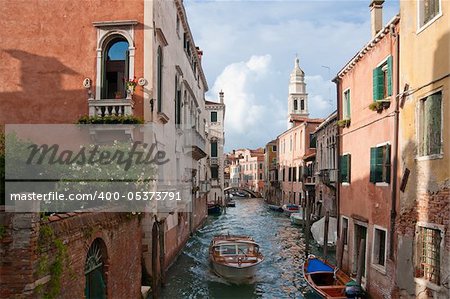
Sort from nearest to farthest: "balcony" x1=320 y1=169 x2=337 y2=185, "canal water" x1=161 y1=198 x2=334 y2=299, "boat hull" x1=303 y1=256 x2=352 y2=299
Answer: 1. "boat hull" x1=303 y1=256 x2=352 y2=299
2. "canal water" x1=161 y1=198 x2=334 y2=299
3. "balcony" x1=320 y1=169 x2=337 y2=185

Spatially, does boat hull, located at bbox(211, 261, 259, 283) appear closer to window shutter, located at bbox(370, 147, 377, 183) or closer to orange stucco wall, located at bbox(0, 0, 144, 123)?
window shutter, located at bbox(370, 147, 377, 183)

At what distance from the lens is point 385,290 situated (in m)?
8.84

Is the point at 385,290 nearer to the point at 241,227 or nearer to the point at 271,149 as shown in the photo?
the point at 241,227

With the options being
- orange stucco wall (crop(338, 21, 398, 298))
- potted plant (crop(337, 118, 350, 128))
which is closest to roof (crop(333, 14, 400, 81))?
orange stucco wall (crop(338, 21, 398, 298))

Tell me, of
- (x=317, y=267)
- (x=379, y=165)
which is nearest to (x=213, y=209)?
(x=317, y=267)

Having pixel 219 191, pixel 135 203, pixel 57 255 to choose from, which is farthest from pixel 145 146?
pixel 219 191

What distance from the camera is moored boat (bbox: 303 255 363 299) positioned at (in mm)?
9906

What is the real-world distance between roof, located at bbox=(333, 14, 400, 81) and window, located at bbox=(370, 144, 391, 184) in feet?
7.96

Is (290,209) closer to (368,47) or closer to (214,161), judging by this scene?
(214,161)

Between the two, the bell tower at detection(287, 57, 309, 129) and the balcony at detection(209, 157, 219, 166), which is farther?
the bell tower at detection(287, 57, 309, 129)

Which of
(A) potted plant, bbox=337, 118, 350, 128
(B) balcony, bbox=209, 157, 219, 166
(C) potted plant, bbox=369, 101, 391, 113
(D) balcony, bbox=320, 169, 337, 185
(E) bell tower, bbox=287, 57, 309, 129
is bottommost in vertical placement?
(D) balcony, bbox=320, 169, 337, 185

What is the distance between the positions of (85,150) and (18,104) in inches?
102

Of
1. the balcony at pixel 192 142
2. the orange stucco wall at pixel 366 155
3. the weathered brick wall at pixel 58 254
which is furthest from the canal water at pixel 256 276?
the weathered brick wall at pixel 58 254

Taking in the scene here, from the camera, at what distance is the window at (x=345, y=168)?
1191cm
